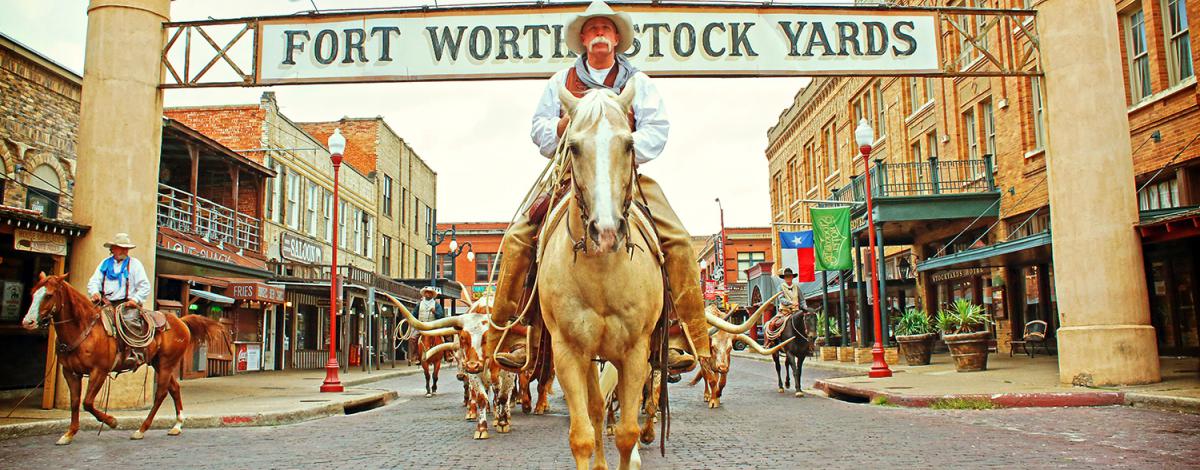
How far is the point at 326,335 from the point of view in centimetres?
3478

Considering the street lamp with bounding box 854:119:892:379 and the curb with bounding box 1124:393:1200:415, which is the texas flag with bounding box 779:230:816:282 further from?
the curb with bounding box 1124:393:1200:415

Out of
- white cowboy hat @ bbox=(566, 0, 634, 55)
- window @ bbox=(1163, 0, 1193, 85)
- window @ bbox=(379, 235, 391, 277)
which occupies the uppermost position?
window @ bbox=(1163, 0, 1193, 85)

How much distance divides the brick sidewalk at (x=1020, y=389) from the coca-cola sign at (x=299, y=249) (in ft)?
66.0

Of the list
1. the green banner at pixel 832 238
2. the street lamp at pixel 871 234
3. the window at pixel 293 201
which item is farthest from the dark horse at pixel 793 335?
the window at pixel 293 201

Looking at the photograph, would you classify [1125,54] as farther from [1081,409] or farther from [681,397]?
[681,397]

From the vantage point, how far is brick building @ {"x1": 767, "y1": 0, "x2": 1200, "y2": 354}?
1669 centimetres

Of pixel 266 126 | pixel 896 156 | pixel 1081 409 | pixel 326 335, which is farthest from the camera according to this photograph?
pixel 326 335

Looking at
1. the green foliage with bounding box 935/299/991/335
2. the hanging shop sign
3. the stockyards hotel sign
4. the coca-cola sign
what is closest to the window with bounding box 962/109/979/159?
the green foliage with bounding box 935/299/991/335

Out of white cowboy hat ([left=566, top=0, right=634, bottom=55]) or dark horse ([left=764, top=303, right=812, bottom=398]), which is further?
dark horse ([left=764, top=303, right=812, bottom=398])

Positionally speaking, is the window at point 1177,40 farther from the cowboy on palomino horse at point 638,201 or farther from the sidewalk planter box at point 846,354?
the cowboy on palomino horse at point 638,201

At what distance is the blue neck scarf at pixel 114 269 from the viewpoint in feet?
35.0

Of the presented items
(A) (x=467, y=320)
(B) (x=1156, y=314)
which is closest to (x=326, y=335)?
(A) (x=467, y=320)

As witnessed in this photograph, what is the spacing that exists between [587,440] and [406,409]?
33.3ft

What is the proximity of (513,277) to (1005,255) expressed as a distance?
1616 cm
